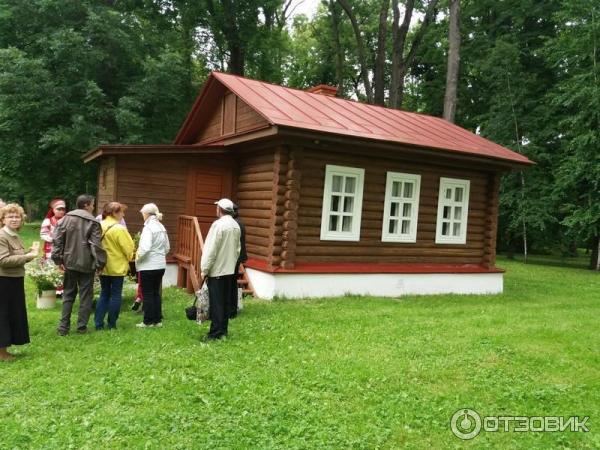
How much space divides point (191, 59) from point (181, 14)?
7.28 ft

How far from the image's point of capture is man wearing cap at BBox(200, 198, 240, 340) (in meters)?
6.34

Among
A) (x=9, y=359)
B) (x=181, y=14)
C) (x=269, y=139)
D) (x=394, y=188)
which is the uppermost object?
(x=181, y=14)

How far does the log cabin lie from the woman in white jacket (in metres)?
2.25

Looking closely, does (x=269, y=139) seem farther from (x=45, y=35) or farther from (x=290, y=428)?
(x=45, y=35)

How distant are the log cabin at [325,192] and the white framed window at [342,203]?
2 centimetres

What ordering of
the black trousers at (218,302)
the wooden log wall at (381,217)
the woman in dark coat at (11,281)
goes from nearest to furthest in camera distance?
the woman in dark coat at (11,281), the black trousers at (218,302), the wooden log wall at (381,217)

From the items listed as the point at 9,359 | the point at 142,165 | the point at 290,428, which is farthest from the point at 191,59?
the point at 290,428

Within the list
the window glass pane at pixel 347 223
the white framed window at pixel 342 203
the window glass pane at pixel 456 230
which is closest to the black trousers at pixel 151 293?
the white framed window at pixel 342 203

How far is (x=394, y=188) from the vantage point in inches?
439

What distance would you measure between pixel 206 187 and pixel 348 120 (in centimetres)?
357

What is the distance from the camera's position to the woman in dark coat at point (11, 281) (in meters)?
5.41

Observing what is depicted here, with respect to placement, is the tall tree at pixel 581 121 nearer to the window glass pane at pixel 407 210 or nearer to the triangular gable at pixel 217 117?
the window glass pane at pixel 407 210

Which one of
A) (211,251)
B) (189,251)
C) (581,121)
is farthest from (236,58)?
(211,251)

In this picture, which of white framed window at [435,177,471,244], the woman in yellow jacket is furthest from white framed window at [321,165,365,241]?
A: the woman in yellow jacket
